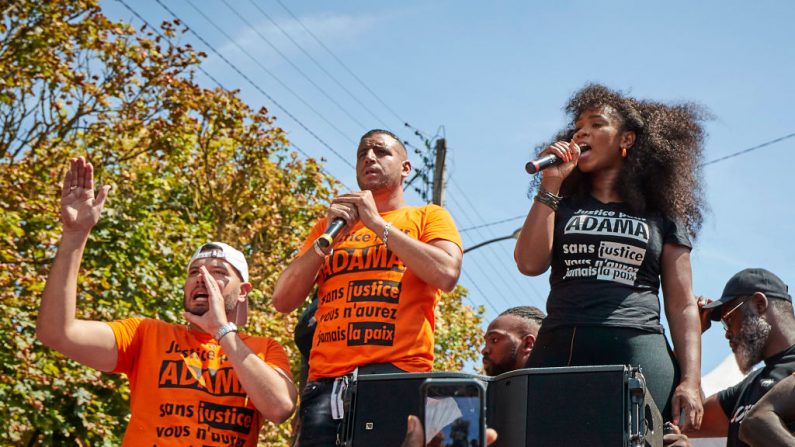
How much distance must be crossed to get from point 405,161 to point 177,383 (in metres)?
1.50

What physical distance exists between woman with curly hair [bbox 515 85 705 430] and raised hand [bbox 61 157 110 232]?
5.76 feet

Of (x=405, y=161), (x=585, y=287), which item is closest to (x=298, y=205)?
Result: (x=405, y=161)

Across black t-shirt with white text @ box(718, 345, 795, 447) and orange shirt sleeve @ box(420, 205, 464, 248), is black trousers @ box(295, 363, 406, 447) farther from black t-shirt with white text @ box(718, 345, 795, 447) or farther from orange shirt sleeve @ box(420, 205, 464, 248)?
black t-shirt with white text @ box(718, 345, 795, 447)

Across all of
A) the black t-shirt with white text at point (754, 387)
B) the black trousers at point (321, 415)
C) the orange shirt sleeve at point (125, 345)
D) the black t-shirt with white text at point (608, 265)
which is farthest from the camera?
the black t-shirt with white text at point (754, 387)

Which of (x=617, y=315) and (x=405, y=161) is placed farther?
(x=405, y=161)

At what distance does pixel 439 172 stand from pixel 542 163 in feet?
44.1

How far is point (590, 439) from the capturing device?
303 centimetres

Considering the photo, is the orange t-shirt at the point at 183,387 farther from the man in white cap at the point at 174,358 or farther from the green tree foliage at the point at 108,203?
the green tree foliage at the point at 108,203

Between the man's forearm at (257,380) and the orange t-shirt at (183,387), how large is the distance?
13 centimetres

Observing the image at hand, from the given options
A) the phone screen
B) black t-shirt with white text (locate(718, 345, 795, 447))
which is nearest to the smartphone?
the phone screen

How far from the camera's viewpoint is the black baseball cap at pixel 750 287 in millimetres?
4750

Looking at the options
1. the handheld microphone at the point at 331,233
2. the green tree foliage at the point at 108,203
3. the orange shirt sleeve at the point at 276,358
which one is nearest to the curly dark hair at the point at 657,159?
the handheld microphone at the point at 331,233

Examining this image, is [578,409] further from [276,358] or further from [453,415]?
[276,358]

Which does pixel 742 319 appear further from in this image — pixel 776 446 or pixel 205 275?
pixel 205 275
